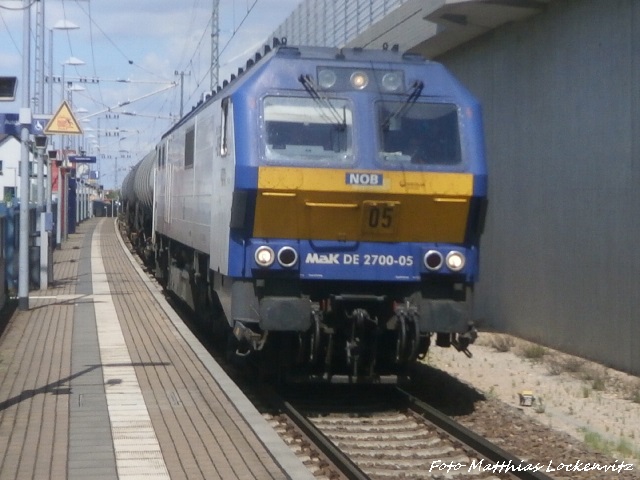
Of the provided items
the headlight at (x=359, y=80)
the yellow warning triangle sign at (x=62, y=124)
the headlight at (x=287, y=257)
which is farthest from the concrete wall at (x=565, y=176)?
the yellow warning triangle sign at (x=62, y=124)

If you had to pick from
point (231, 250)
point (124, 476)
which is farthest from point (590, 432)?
point (124, 476)

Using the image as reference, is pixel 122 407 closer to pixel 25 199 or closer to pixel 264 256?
pixel 264 256

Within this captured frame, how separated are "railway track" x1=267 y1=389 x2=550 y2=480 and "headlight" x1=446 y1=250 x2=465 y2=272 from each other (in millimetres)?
1361

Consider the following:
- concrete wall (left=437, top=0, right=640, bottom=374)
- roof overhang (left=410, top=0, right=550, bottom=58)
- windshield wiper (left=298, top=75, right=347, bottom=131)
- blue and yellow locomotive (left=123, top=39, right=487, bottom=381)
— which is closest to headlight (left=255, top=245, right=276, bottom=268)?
blue and yellow locomotive (left=123, top=39, right=487, bottom=381)

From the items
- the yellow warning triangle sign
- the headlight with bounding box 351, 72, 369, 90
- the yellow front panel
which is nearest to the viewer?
the yellow front panel

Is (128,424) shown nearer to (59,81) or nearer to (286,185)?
(286,185)

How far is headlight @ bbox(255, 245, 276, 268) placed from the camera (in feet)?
33.2

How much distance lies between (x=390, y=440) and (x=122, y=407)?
238 cm

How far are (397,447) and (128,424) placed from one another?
225 cm

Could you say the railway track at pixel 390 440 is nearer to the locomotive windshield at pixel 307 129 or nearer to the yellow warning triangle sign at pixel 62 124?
the locomotive windshield at pixel 307 129

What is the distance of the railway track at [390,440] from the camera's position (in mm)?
8336

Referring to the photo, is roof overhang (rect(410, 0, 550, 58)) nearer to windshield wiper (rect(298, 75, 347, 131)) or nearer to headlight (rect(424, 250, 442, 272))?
windshield wiper (rect(298, 75, 347, 131))

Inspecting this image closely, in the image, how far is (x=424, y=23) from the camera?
1880cm

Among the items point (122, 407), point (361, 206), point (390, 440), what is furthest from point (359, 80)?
point (122, 407)
